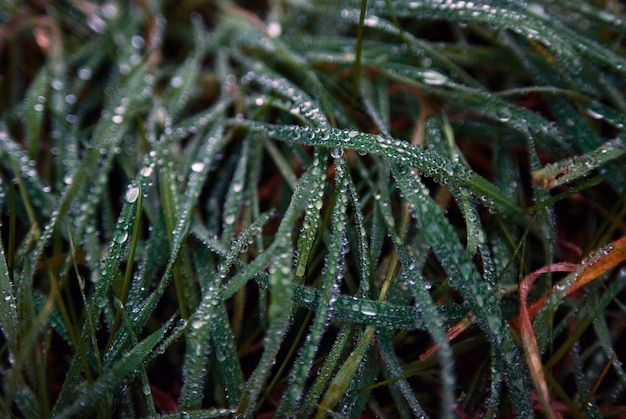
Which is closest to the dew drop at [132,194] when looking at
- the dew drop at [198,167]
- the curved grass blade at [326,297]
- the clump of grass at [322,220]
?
the clump of grass at [322,220]

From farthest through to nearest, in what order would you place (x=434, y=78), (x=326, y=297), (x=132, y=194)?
1. (x=434, y=78)
2. (x=132, y=194)
3. (x=326, y=297)

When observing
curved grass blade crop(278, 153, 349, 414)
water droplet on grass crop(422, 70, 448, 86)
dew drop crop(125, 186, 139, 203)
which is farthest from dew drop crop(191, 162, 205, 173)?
water droplet on grass crop(422, 70, 448, 86)

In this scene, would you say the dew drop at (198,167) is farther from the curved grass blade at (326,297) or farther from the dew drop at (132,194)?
the curved grass blade at (326,297)

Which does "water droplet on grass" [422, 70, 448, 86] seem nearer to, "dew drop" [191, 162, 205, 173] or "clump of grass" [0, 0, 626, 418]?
"clump of grass" [0, 0, 626, 418]

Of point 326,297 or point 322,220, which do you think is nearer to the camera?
point 326,297

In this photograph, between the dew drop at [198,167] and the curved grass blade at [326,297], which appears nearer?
the curved grass blade at [326,297]

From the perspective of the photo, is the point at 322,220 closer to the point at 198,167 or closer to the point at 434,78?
the point at 198,167

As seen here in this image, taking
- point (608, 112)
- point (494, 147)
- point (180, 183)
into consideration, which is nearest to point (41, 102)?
point (180, 183)

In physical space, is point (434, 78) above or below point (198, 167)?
above

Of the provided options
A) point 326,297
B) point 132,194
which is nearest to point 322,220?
point 326,297
